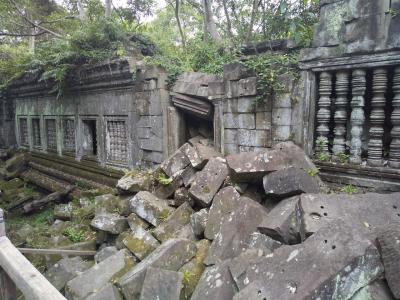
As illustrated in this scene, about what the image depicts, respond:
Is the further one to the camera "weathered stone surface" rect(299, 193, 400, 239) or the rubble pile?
"weathered stone surface" rect(299, 193, 400, 239)

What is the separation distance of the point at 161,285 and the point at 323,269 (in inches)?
58.7

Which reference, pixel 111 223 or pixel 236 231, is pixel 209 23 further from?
pixel 236 231

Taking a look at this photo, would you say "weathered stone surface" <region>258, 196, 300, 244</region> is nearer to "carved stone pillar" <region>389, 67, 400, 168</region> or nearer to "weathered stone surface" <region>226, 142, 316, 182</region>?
"weathered stone surface" <region>226, 142, 316, 182</region>

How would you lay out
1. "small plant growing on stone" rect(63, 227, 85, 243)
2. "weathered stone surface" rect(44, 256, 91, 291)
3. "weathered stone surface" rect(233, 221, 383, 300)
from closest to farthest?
1. "weathered stone surface" rect(233, 221, 383, 300)
2. "weathered stone surface" rect(44, 256, 91, 291)
3. "small plant growing on stone" rect(63, 227, 85, 243)

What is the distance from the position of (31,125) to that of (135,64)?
21.0 feet

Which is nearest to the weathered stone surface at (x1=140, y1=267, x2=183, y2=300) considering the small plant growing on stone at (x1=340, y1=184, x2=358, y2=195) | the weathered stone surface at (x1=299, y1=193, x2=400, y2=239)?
the weathered stone surface at (x1=299, y1=193, x2=400, y2=239)

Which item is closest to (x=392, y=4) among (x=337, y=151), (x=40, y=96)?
(x=337, y=151)

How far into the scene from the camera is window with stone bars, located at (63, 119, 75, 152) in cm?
862

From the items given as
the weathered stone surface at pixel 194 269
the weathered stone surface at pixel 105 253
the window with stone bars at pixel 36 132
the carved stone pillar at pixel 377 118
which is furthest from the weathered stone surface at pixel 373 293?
the window with stone bars at pixel 36 132

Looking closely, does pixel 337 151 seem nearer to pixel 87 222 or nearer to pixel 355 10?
pixel 355 10

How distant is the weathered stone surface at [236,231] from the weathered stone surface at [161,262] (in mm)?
296

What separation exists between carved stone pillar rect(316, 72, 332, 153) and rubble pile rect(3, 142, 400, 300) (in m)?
0.55

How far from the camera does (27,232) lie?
19.3 feet

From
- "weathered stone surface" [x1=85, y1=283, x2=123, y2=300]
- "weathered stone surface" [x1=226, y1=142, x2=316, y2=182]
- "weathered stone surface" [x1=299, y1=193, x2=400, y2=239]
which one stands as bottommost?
"weathered stone surface" [x1=85, y1=283, x2=123, y2=300]
